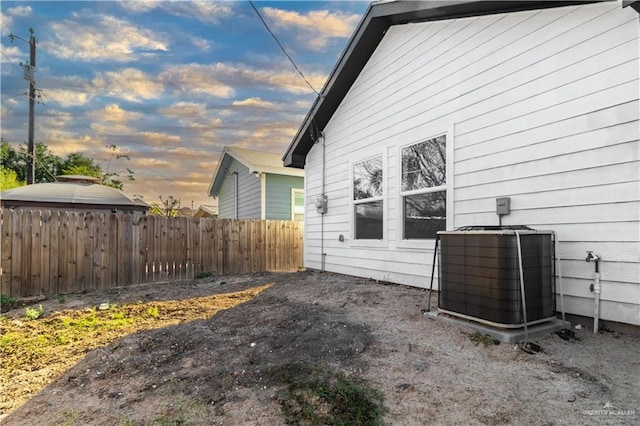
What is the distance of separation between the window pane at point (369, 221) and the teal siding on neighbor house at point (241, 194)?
5677 millimetres

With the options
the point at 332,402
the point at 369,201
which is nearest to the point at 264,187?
the point at 369,201

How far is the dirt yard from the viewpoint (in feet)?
5.87

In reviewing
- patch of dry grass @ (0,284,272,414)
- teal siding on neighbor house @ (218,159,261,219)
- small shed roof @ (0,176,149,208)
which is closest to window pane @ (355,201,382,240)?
patch of dry grass @ (0,284,272,414)

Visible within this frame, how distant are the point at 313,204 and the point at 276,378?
5786 millimetres

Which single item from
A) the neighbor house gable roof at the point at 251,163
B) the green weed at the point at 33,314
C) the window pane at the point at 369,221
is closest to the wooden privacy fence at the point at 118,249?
the green weed at the point at 33,314

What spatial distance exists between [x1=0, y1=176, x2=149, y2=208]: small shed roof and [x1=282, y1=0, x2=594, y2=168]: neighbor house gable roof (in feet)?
26.7

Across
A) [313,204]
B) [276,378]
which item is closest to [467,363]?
[276,378]

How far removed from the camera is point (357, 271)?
6340 mm

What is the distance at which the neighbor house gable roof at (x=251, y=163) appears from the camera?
11.0 meters

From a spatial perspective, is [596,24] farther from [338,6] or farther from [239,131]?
[239,131]

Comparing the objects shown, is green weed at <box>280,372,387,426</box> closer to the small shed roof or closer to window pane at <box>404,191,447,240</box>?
window pane at <box>404,191,447,240</box>

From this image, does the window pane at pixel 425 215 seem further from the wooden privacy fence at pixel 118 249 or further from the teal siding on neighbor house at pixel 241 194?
the teal siding on neighbor house at pixel 241 194

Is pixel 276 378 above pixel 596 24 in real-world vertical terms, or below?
below

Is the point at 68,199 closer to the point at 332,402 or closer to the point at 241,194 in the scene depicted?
the point at 241,194
